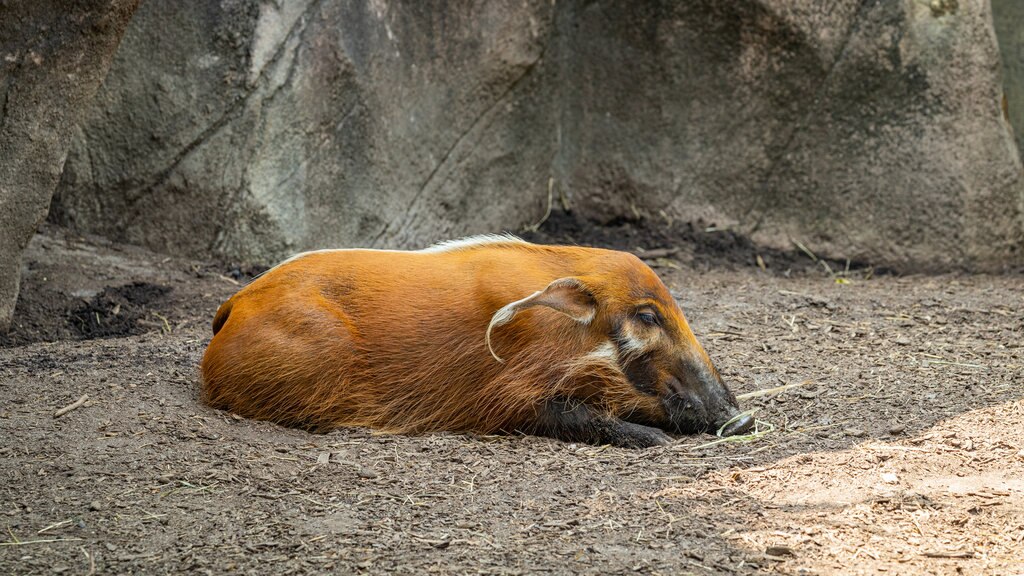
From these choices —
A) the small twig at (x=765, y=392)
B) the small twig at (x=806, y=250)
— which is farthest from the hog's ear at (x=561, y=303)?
the small twig at (x=806, y=250)

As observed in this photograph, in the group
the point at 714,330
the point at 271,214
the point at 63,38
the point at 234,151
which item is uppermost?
the point at 63,38

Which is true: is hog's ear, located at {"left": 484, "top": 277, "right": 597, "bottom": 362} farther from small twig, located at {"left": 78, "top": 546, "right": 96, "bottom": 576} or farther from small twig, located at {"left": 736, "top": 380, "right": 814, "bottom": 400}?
small twig, located at {"left": 78, "top": 546, "right": 96, "bottom": 576}

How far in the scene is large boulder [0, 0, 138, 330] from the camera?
4.95 metres

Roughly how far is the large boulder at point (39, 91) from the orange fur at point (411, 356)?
57.4 inches

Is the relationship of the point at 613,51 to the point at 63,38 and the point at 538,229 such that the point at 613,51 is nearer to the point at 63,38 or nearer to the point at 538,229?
the point at 538,229

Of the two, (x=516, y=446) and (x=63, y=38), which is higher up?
(x=63, y=38)

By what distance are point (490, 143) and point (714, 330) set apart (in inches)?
103

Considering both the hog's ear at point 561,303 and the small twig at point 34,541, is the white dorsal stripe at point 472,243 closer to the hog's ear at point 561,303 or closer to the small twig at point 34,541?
the hog's ear at point 561,303

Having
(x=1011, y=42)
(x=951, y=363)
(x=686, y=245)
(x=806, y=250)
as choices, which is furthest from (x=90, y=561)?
(x=1011, y=42)

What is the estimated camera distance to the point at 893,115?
750cm

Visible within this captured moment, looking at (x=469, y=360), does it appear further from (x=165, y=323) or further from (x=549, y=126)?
(x=549, y=126)

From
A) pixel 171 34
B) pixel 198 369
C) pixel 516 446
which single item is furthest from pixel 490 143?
pixel 516 446

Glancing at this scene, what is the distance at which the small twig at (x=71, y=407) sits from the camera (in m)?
4.05

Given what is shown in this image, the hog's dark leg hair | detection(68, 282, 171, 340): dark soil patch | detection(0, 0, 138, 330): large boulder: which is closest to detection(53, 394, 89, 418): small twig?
detection(0, 0, 138, 330): large boulder
